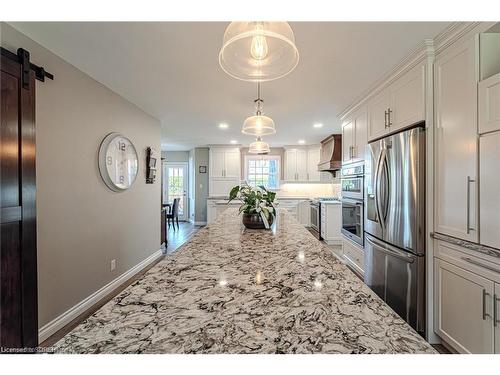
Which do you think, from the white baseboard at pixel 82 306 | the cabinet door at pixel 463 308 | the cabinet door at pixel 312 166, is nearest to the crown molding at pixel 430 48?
the cabinet door at pixel 463 308

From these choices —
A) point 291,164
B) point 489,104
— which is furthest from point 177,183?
point 489,104

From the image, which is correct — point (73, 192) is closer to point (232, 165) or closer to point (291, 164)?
point (232, 165)

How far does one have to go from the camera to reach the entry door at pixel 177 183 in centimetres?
825

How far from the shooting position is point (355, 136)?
330 cm

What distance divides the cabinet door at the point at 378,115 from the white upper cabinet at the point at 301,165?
13.4ft

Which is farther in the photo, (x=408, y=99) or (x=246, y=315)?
(x=408, y=99)

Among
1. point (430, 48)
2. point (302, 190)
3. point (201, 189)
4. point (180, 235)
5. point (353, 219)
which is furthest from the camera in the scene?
point (201, 189)

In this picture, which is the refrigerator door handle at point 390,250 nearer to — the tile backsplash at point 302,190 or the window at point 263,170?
the tile backsplash at point 302,190

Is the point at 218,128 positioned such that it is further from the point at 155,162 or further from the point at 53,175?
the point at 53,175

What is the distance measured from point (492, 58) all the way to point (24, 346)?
362 cm

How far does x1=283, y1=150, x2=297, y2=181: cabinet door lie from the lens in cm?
701

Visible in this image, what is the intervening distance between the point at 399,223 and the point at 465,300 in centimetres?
71

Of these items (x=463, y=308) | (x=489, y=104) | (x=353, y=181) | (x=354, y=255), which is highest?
(x=489, y=104)

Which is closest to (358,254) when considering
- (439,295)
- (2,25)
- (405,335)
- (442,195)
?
(439,295)
